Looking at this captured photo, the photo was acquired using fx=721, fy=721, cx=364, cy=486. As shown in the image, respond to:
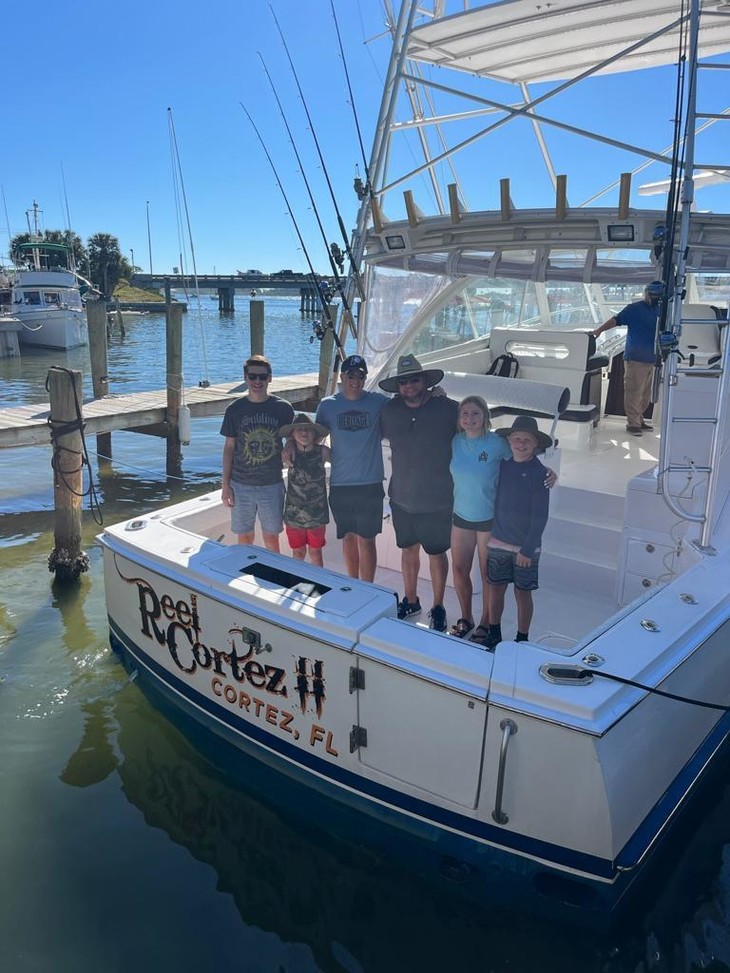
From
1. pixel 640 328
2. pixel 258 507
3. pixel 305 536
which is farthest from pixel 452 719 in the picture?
pixel 640 328

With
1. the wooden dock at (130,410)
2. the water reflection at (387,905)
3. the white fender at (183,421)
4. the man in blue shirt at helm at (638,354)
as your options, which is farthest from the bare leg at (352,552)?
the white fender at (183,421)

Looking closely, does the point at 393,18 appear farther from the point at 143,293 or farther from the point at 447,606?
the point at 143,293

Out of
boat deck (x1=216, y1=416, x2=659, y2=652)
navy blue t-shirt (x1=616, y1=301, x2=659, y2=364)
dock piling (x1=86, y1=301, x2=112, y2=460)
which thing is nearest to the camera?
boat deck (x1=216, y1=416, x2=659, y2=652)

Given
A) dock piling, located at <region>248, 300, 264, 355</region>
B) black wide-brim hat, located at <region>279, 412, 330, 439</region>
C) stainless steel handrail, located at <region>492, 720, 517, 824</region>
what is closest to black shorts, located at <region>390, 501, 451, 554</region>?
black wide-brim hat, located at <region>279, 412, 330, 439</region>

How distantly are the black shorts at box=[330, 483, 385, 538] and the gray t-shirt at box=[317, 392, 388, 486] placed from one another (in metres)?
0.04

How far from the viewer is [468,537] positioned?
12.6 ft

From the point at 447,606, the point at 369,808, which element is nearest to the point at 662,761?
the point at 369,808

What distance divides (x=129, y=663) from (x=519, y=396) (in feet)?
10.6

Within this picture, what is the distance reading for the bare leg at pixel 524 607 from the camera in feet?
12.2

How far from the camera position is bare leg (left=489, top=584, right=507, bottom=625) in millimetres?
3744

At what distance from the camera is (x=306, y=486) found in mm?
4242

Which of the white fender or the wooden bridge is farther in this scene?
the wooden bridge

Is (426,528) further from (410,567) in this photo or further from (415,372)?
(415,372)

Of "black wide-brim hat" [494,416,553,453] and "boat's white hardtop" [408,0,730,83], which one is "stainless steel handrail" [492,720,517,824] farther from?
"boat's white hardtop" [408,0,730,83]
